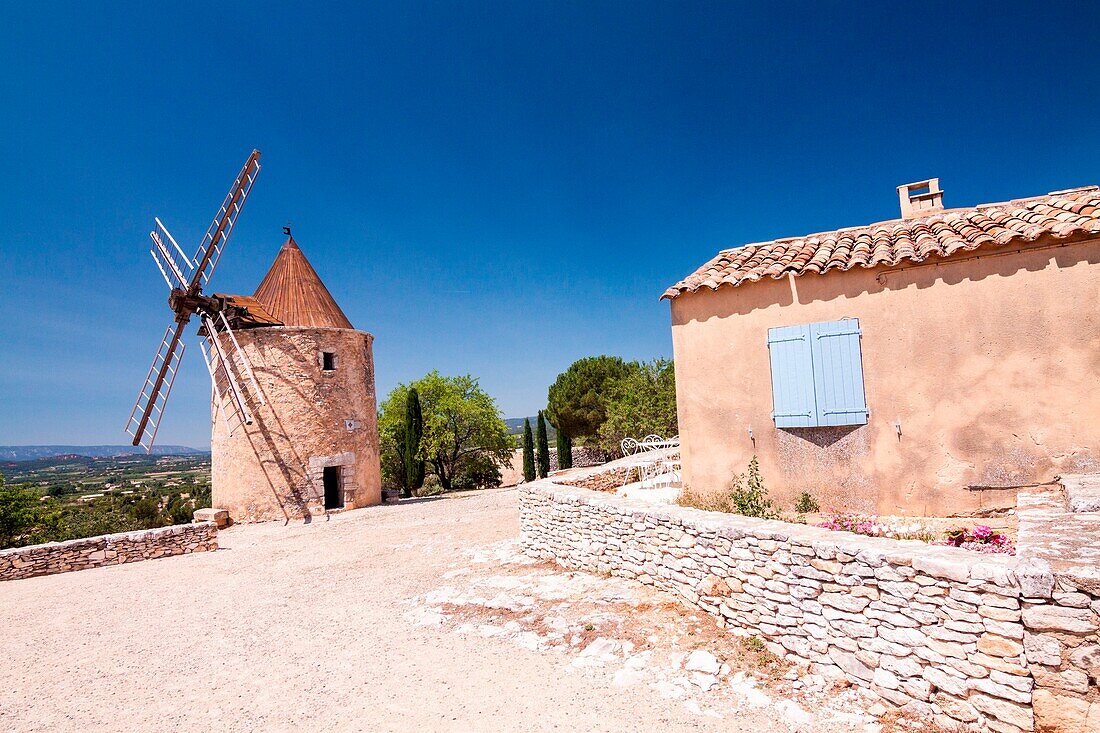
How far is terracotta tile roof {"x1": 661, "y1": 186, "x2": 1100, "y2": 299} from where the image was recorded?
610 centimetres

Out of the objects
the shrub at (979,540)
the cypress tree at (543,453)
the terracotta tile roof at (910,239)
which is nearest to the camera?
the shrub at (979,540)

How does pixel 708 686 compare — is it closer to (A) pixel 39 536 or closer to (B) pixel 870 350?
(B) pixel 870 350

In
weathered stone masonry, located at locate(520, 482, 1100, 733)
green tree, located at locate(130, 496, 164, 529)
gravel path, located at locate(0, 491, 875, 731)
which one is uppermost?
weathered stone masonry, located at locate(520, 482, 1100, 733)

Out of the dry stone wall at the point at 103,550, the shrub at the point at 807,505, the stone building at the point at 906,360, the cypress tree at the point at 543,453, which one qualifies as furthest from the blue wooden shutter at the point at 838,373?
the cypress tree at the point at 543,453

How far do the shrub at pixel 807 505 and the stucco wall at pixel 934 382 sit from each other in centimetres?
10

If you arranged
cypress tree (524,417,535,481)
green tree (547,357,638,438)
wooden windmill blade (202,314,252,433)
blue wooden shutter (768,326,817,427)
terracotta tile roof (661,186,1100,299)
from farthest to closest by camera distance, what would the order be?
1. green tree (547,357,638,438)
2. cypress tree (524,417,535,481)
3. wooden windmill blade (202,314,252,433)
4. blue wooden shutter (768,326,817,427)
5. terracotta tile roof (661,186,1100,299)

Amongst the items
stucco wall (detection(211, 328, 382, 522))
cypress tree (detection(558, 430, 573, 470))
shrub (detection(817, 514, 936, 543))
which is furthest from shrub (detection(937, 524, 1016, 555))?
cypress tree (detection(558, 430, 573, 470))

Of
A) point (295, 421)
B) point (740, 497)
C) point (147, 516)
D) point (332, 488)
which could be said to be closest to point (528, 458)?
point (332, 488)

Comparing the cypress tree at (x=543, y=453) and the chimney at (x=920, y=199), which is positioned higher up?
the chimney at (x=920, y=199)

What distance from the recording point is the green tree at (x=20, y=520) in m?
15.1

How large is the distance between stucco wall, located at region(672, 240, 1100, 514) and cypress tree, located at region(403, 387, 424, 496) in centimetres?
1802

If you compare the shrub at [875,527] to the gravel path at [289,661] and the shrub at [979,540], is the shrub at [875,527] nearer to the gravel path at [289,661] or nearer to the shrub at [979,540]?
the shrub at [979,540]

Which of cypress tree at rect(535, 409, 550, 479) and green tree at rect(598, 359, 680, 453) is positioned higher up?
green tree at rect(598, 359, 680, 453)

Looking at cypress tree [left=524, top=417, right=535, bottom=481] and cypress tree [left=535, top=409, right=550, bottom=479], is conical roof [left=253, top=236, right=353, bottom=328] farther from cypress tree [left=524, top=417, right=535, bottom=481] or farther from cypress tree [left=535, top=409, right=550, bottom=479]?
cypress tree [left=535, top=409, right=550, bottom=479]
